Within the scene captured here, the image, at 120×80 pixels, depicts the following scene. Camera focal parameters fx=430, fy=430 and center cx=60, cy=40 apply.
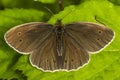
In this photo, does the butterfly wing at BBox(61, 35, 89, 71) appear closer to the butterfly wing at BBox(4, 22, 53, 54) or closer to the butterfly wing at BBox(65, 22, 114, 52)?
the butterfly wing at BBox(65, 22, 114, 52)

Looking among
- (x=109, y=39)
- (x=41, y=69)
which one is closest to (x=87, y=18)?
(x=109, y=39)

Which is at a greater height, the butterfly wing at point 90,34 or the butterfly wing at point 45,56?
the butterfly wing at point 90,34

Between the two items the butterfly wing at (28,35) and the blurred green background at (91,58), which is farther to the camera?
the butterfly wing at (28,35)

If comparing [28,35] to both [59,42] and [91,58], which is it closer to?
[59,42]

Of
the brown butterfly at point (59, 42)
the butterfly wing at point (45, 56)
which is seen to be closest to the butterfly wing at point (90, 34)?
the brown butterfly at point (59, 42)

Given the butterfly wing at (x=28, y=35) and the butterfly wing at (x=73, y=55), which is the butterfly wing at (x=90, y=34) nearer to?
the butterfly wing at (x=73, y=55)

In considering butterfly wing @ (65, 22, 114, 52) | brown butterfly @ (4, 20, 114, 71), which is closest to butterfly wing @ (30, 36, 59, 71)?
brown butterfly @ (4, 20, 114, 71)

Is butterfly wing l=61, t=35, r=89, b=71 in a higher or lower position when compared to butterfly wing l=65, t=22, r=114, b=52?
lower
